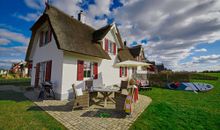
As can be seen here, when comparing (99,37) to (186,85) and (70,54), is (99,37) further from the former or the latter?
(186,85)

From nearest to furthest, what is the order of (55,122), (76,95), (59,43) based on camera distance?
1. (55,122)
2. (76,95)
3. (59,43)

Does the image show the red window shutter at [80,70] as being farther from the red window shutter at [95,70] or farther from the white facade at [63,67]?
the red window shutter at [95,70]

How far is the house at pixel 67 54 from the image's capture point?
782 centimetres

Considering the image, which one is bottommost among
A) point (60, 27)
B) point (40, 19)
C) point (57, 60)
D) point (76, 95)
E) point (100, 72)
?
point (76, 95)

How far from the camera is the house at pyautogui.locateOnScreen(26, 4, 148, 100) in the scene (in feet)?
25.7

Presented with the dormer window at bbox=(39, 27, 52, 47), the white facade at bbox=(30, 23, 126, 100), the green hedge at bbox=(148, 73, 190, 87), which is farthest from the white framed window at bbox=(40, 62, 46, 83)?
the green hedge at bbox=(148, 73, 190, 87)

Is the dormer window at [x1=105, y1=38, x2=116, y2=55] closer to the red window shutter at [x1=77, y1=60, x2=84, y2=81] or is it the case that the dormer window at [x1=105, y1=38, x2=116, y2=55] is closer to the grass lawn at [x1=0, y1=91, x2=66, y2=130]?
the red window shutter at [x1=77, y1=60, x2=84, y2=81]

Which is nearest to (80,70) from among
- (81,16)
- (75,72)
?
(75,72)

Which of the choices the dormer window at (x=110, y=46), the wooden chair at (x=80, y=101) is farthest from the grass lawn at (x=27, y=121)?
the dormer window at (x=110, y=46)

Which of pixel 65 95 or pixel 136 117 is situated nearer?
pixel 136 117

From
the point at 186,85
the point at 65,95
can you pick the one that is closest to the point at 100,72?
the point at 65,95

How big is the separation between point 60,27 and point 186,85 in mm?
14549

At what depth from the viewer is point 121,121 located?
176 inches

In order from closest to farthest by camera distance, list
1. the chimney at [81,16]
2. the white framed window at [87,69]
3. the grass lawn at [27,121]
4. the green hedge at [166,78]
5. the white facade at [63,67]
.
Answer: the grass lawn at [27,121] < the white facade at [63,67] < the white framed window at [87,69] < the chimney at [81,16] < the green hedge at [166,78]
